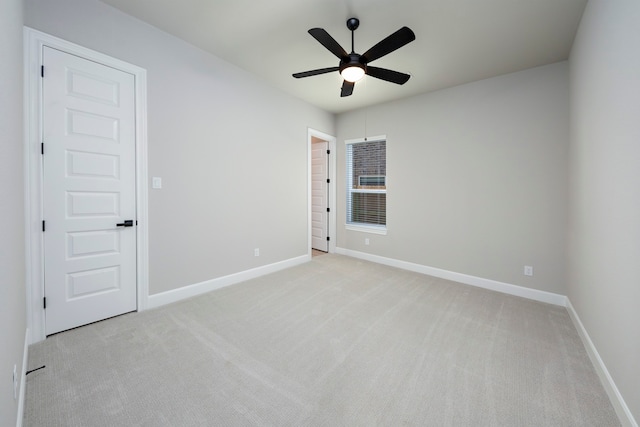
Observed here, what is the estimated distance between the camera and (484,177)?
3557 millimetres

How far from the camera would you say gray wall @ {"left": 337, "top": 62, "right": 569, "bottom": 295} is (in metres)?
3.08

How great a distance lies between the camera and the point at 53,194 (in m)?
2.17

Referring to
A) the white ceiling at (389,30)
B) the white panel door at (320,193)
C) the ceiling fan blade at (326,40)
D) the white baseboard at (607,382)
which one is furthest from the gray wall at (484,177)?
the ceiling fan blade at (326,40)

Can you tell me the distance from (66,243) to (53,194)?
1.42ft

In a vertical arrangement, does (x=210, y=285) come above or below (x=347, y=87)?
below

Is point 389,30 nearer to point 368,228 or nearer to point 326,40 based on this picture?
point 326,40

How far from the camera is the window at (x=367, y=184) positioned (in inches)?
188

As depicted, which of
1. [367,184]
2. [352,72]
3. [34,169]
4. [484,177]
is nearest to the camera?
[34,169]

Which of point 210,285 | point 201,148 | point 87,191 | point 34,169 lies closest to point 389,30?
point 201,148

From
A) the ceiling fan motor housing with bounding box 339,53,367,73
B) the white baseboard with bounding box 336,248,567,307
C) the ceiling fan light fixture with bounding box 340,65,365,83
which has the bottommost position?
the white baseboard with bounding box 336,248,567,307

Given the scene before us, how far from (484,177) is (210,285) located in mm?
3965

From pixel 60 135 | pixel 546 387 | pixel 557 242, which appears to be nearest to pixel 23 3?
pixel 60 135

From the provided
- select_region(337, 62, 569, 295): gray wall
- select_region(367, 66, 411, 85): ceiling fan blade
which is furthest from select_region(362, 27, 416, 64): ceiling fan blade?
select_region(337, 62, 569, 295): gray wall

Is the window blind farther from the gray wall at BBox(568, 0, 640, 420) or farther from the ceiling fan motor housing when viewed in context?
the gray wall at BBox(568, 0, 640, 420)
